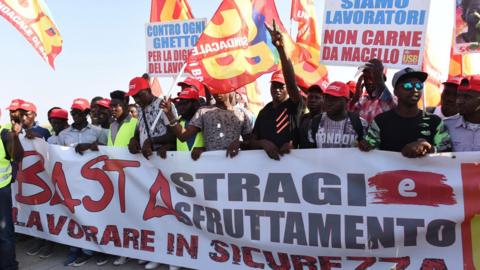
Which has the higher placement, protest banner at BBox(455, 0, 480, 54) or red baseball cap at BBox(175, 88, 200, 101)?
protest banner at BBox(455, 0, 480, 54)

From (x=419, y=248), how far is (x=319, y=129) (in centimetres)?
119

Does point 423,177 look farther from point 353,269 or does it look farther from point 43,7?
point 43,7

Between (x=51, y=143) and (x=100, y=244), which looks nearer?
(x=100, y=244)

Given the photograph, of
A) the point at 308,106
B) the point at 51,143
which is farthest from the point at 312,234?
the point at 51,143

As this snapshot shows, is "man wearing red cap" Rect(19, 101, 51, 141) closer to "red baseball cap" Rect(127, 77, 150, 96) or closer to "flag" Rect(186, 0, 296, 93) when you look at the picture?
"red baseball cap" Rect(127, 77, 150, 96)

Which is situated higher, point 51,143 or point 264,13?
point 264,13

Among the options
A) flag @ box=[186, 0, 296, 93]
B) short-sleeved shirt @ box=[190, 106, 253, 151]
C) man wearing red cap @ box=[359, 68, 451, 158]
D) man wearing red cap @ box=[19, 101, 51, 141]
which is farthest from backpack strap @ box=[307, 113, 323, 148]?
man wearing red cap @ box=[19, 101, 51, 141]

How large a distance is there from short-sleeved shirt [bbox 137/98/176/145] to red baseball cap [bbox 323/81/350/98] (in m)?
1.70

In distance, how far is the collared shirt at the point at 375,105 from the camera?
3.80m

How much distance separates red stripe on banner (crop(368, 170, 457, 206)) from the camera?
3006 millimetres

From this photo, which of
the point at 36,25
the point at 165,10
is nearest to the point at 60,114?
the point at 36,25

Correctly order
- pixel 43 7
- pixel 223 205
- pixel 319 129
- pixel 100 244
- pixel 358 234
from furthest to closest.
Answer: pixel 43 7, pixel 100 244, pixel 223 205, pixel 319 129, pixel 358 234

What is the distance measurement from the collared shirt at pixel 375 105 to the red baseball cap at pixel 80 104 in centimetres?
319

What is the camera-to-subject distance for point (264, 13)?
4.41 meters
